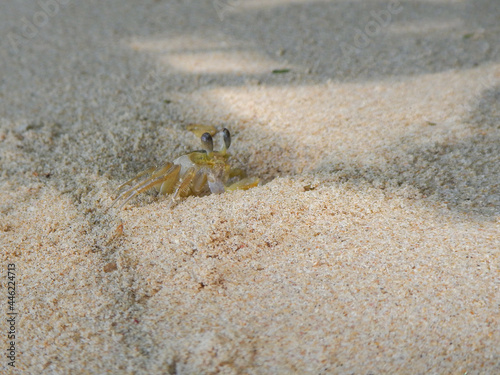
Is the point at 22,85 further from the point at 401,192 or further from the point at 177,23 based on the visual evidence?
the point at 401,192

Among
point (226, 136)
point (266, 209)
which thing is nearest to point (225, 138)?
point (226, 136)

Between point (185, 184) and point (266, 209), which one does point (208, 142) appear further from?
point (266, 209)

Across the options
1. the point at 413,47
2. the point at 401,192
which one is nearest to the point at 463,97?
the point at 413,47

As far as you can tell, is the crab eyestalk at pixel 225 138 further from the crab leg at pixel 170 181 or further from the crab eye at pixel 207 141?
the crab leg at pixel 170 181

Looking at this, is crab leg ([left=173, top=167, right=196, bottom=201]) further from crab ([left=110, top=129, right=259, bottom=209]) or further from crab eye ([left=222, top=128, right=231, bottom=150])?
crab eye ([left=222, top=128, right=231, bottom=150])

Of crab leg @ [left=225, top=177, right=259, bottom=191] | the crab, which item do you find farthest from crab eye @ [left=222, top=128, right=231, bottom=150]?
crab leg @ [left=225, top=177, right=259, bottom=191]

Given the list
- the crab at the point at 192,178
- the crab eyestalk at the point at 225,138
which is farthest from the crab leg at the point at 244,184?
the crab eyestalk at the point at 225,138
